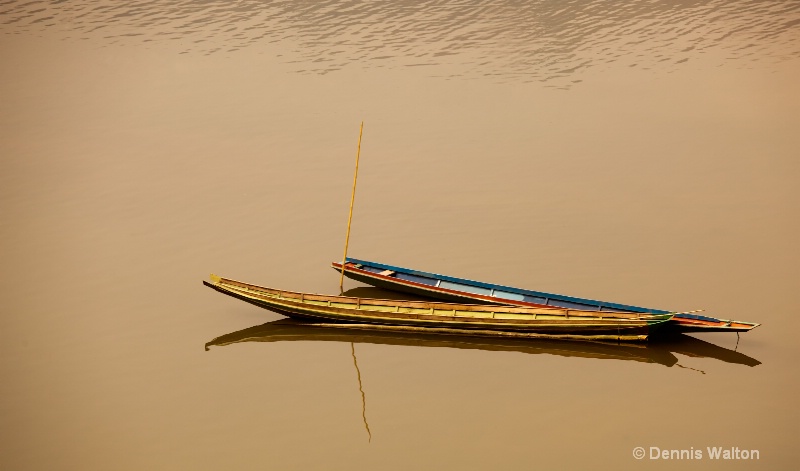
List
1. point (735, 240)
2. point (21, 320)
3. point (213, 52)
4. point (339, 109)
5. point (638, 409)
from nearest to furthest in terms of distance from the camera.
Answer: point (638, 409)
point (21, 320)
point (735, 240)
point (339, 109)
point (213, 52)

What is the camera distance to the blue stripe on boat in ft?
90.1

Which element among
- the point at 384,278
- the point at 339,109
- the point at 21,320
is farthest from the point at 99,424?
the point at 339,109

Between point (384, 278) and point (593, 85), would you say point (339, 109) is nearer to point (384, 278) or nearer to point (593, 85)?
point (593, 85)

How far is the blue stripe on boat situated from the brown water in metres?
1.18

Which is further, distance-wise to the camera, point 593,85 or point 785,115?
point 593,85

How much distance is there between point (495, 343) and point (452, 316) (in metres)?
1.28

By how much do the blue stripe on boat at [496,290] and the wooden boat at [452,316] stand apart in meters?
0.83

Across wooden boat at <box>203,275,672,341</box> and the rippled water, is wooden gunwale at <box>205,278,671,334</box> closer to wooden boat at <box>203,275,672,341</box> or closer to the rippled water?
wooden boat at <box>203,275,672,341</box>

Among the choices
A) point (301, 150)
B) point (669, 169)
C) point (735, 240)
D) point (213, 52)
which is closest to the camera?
point (735, 240)

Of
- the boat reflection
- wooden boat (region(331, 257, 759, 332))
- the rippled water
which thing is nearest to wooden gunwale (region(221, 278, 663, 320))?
wooden boat (region(331, 257, 759, 332))

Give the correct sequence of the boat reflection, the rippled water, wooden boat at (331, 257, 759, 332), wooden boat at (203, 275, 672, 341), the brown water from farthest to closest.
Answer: the rippled water < wooden boat at (203, 275, 672, 341) < the boat reflection < wooden boat at (331, 257, 759, 332) < the brown water

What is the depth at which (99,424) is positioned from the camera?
81.7ft

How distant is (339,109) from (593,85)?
1012cm

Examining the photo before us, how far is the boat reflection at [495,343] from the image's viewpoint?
26.4 meters
